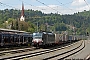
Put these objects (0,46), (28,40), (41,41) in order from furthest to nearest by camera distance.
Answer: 1. (28,40)
2. (41,41)
3. (0,46)

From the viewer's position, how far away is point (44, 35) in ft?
156

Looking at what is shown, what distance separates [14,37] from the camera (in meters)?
47.8

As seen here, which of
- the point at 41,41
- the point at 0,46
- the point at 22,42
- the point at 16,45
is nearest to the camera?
the point at 0,46

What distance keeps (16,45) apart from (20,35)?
8.97ft

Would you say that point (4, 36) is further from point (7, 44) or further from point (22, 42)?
point (22, 42)

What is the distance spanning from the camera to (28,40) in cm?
5969

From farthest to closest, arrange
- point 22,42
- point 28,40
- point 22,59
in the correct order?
point 28,40
point 22,42
point 22,59

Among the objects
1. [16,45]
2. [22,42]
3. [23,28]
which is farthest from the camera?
[23,28]

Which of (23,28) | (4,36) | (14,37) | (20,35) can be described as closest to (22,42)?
(20,35)

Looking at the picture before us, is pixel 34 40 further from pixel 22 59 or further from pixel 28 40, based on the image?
pixel 22 59

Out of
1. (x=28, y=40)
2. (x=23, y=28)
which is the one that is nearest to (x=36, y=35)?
(x=28, y=40)

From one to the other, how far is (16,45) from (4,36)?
7693 millimetres

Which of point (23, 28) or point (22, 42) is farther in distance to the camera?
point (23, 28)

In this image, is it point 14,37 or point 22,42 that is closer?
point 14,37
